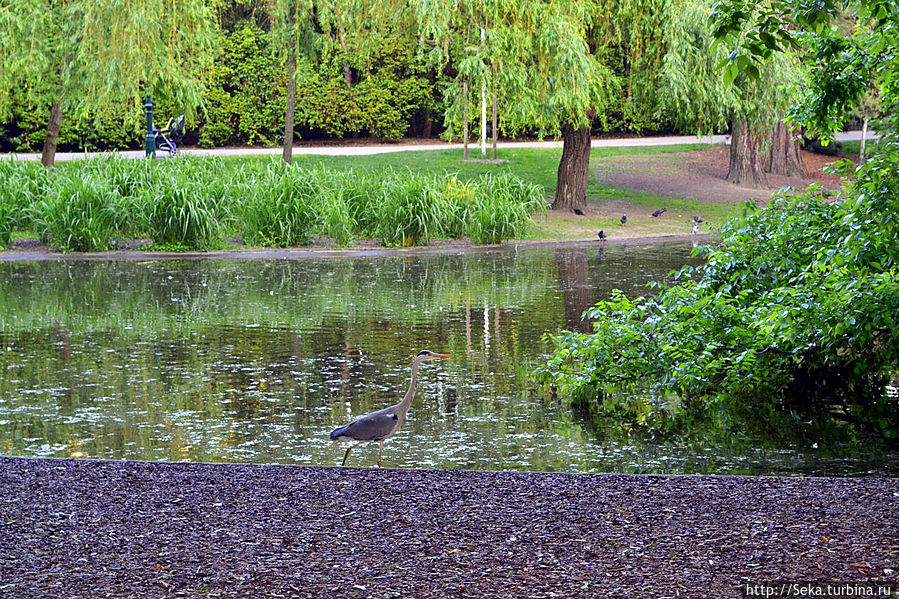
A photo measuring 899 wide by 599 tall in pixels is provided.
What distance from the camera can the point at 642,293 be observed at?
48.3 ft

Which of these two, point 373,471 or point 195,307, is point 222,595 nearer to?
point 373,471

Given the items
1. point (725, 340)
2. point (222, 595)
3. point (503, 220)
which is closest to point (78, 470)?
point (222, 595)

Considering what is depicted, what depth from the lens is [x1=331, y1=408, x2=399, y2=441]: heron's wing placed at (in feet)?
22.7

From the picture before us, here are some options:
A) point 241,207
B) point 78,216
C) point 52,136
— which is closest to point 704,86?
point 241,207

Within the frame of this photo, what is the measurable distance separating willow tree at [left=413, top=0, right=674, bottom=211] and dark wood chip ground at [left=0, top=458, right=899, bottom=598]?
16.9 m

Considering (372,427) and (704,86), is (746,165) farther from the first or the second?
(372,427)

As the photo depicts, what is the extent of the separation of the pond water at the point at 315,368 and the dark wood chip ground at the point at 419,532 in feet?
3.42

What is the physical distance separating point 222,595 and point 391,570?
0.73 m

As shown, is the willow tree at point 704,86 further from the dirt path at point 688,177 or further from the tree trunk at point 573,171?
the dirt path at point 688,177

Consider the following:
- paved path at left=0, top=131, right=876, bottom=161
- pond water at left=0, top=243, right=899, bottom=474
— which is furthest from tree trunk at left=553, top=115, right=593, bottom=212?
paved path at left=0, top=131, right=876, bottom=161

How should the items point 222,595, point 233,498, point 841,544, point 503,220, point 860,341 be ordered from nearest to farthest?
1. point 222,595
2. point 841,544
3. point 233,498
4. point 860,341
5. point 503,220

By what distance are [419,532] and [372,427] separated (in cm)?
162

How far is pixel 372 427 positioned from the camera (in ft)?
22.8

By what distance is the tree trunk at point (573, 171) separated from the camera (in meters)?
25.7
